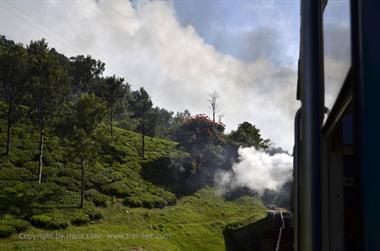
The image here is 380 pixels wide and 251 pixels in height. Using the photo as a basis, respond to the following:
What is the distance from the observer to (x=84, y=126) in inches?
1145

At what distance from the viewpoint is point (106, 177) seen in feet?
106

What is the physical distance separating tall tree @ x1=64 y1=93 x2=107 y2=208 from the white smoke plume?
12.4 metres

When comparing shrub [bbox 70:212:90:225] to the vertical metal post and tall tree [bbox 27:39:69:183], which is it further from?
the vertical metal post

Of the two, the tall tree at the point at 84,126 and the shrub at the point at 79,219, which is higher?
the tall tree at the point at 84,126

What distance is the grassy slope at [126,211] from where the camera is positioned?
22.9 metres

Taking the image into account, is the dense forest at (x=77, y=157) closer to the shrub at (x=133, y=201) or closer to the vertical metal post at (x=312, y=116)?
the shrub at (x=133, y=201)

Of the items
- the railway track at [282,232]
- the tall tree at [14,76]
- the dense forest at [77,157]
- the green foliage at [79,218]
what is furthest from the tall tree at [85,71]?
the railway track at [282,232]

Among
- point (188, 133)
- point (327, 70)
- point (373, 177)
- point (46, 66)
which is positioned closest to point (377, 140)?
point (373, 177)

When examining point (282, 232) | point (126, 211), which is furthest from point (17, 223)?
point (282, 232)

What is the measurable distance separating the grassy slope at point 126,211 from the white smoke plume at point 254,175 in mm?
2008

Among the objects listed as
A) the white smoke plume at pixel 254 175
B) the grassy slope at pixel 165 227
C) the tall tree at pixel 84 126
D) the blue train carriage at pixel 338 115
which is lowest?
the grassy slope at pixel 165 227

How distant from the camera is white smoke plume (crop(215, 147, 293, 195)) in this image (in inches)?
1481

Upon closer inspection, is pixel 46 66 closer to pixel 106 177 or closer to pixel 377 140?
pixel 106 177

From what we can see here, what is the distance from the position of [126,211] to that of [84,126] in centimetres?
609
